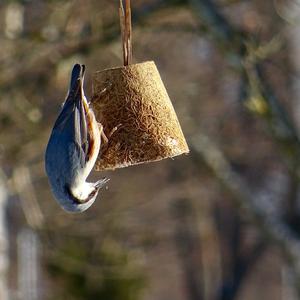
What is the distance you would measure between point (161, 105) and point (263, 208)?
4.65 meters

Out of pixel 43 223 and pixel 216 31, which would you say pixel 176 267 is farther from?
pixel 216 31

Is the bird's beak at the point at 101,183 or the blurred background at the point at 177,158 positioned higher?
the blurred background at the point at 177,158

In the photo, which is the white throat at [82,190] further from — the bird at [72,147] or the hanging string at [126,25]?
the hanging string at [126,25]

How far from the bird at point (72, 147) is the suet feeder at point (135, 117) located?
76mm

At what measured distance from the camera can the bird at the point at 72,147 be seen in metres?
4.21

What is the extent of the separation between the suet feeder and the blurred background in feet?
5.56

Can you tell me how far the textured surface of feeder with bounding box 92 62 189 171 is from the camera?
168 inches

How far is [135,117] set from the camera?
4.32 metres

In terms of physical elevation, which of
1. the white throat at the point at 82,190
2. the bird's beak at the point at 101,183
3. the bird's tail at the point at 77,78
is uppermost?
the bird's tail at the point at 77,78

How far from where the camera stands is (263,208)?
8.87 metres

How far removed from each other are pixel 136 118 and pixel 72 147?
0.29 metres

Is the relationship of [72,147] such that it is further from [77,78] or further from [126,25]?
[126,25]

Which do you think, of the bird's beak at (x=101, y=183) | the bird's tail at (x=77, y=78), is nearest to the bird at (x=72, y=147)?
the bird's tail at (x=77, y=78)

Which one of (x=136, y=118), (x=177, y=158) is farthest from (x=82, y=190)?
(x=177, y=158)
